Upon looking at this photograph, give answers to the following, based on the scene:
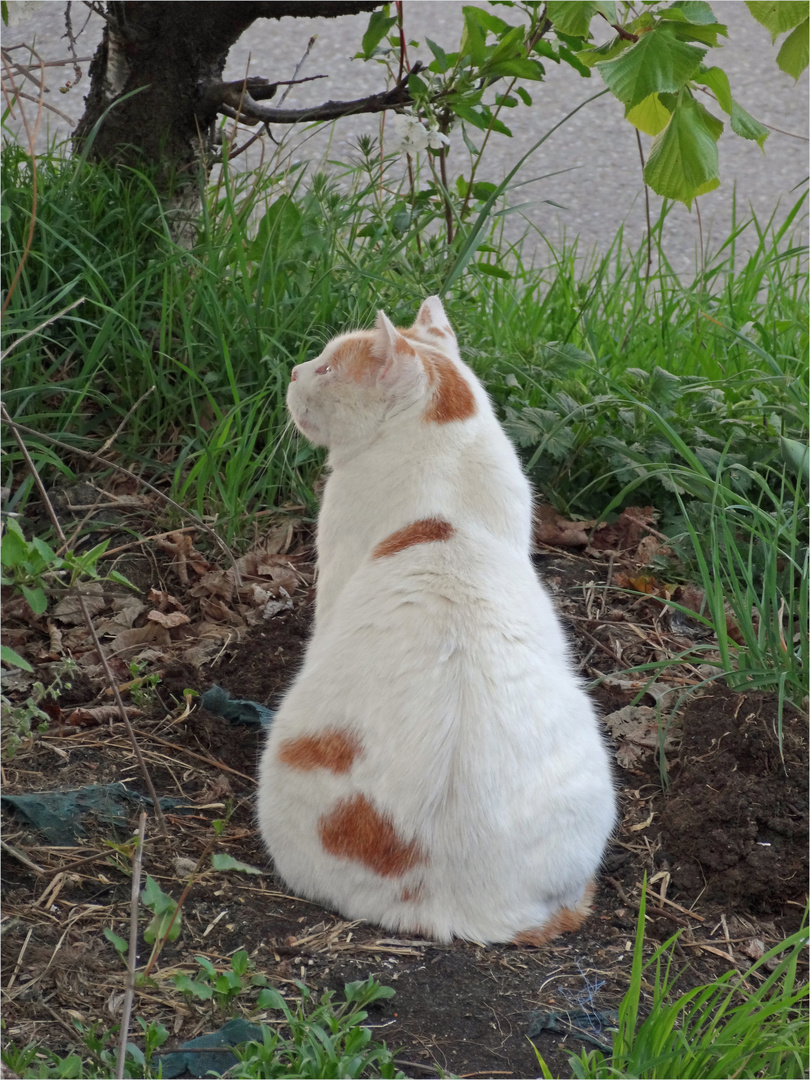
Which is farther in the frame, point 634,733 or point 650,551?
point 650,551

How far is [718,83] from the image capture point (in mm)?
1997

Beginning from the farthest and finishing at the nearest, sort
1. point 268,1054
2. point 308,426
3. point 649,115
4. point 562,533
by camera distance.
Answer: point 562,533, point 308,426, point 649,115, point 268,1054

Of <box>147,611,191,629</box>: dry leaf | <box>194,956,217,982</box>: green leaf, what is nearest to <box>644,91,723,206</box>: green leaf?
<box>194,956,217,982</box>: green leaf

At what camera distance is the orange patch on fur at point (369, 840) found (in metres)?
1.95

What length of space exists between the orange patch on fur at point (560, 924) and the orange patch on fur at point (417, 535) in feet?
2.47

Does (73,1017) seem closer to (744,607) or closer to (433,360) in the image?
(433,360)

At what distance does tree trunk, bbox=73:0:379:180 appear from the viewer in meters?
3.38

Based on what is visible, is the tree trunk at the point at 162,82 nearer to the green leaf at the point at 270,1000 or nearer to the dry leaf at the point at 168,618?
the dry leaf at the point at 168,618

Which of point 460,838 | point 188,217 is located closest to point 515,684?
point 460,838

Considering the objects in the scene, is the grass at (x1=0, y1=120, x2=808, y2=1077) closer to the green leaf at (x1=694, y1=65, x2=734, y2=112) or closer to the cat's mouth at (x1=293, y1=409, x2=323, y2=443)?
the cat's mouth at (x1=293, y1=409, x2=323, y2=443)

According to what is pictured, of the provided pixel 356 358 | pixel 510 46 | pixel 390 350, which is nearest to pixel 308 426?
pixel 356 358

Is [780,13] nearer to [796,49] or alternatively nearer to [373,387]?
[796,49]

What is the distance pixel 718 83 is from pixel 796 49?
0.15 m

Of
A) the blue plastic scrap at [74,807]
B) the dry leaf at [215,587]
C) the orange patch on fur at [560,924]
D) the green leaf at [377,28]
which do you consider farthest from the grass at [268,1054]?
the green leaf at [377,28]
